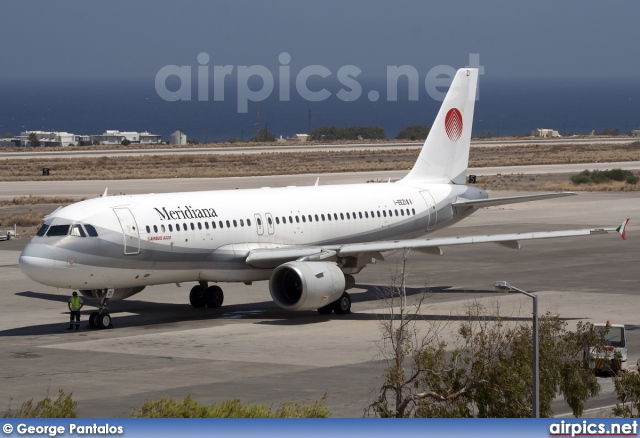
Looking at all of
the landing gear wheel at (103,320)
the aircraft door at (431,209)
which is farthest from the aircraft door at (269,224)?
the aircraft door at (431,209)

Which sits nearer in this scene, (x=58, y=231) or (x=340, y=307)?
(x=58, y=231)

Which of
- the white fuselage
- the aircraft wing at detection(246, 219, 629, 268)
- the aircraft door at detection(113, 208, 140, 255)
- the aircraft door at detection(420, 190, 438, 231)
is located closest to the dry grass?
the aircraft door at detection(420, 190, 438, 231)

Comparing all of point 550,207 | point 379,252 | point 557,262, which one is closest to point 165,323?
point 379,252

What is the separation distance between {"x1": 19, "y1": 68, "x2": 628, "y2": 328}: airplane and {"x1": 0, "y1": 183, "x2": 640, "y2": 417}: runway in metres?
1.38

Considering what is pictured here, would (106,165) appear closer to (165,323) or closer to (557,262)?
(557,262)

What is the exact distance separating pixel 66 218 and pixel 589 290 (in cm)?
2097

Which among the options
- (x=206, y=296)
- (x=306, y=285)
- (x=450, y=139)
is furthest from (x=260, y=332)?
(x=450, y=139)

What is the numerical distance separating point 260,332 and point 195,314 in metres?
4.84

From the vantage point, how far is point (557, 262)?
59188 mm

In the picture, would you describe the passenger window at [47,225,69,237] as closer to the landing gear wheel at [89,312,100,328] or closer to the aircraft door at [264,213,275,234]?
the landing gear wheel at [89,312,100,328]

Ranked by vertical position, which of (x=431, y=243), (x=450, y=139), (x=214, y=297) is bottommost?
(x=214, y=297)

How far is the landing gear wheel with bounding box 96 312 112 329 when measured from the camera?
4141 centimetres

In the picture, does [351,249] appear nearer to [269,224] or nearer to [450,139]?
[269,224]

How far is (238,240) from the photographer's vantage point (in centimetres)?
4397
